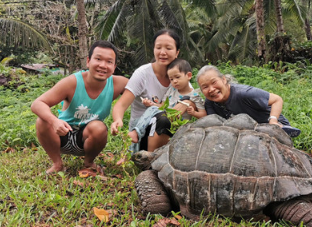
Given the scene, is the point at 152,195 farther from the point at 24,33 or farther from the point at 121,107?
the point at 24,33

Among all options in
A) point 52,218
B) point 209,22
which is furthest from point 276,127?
point 209,22

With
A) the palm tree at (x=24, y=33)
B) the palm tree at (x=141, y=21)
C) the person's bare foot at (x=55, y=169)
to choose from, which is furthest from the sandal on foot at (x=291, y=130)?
the palm tree at (x=24, y=33)

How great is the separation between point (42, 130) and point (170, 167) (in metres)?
1.44

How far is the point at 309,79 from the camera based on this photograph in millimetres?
7492

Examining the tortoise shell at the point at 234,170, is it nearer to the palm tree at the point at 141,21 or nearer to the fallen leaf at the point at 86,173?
the fallen leaf at the point at 86,173

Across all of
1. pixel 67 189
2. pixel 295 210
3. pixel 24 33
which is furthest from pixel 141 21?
pixel 295 210

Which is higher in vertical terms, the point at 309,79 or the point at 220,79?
the point at 220,79

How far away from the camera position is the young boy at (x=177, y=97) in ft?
10.8

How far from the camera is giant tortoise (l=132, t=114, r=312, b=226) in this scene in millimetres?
2229

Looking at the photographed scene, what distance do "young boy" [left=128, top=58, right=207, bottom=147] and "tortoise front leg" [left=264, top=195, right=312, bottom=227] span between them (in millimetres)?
1317

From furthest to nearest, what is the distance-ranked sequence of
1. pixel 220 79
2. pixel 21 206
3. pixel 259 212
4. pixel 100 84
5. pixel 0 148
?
pixel 0 148 → pixel 100 84 → pixel 220 79 → pixel 21 206 → pixel 259 212

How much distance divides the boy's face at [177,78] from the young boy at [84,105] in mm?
583

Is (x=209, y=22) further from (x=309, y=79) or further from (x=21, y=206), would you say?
(x=21, y=206)

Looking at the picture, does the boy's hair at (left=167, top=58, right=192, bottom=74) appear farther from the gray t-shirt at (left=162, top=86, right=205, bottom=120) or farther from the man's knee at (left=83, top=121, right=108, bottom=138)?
the man's knee at (left=83, top=121, right=108, bottom=138)
